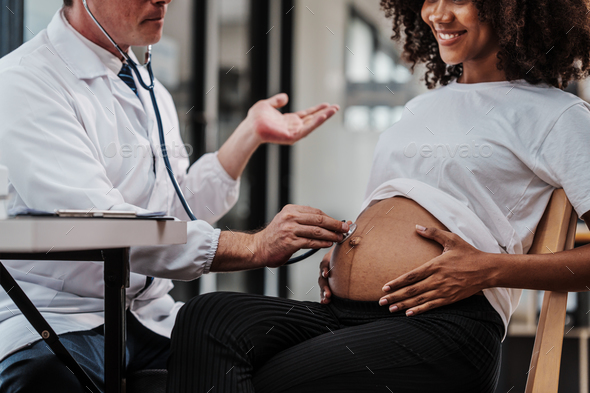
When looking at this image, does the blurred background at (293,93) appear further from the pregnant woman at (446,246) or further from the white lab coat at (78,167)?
the pregnant woman at (446,246)

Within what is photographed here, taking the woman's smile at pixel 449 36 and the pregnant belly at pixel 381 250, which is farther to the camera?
the woman's smile at pixel 449 36

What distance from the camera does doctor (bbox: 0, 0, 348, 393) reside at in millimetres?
997

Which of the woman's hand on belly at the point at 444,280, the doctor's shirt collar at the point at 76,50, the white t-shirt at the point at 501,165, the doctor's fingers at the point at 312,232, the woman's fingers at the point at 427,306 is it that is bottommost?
the woman's fingers at the point at 427,306

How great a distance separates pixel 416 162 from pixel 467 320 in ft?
1.29

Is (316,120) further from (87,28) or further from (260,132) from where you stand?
(87,28)

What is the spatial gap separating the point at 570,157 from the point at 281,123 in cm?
82

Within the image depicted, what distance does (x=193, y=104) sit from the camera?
296 centimetres

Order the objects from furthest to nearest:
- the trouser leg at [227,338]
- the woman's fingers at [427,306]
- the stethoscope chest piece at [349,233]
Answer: the stethoscope chest piece at [349,233], the woman's fingers at [427,306], the trouser leg at [227,338]

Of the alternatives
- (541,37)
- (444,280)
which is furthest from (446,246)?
(541,37)

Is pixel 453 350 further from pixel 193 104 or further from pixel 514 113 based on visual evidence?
pixel 193 104

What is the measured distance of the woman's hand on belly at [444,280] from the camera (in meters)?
1.03

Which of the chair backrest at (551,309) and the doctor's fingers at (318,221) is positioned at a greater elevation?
the doctor's fingers at (318,221)

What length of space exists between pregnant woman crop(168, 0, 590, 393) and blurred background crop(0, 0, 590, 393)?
169 centimetres

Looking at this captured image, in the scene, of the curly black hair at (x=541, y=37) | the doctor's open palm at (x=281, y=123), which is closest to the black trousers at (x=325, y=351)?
the curly black hair at (x=541, y=37)
